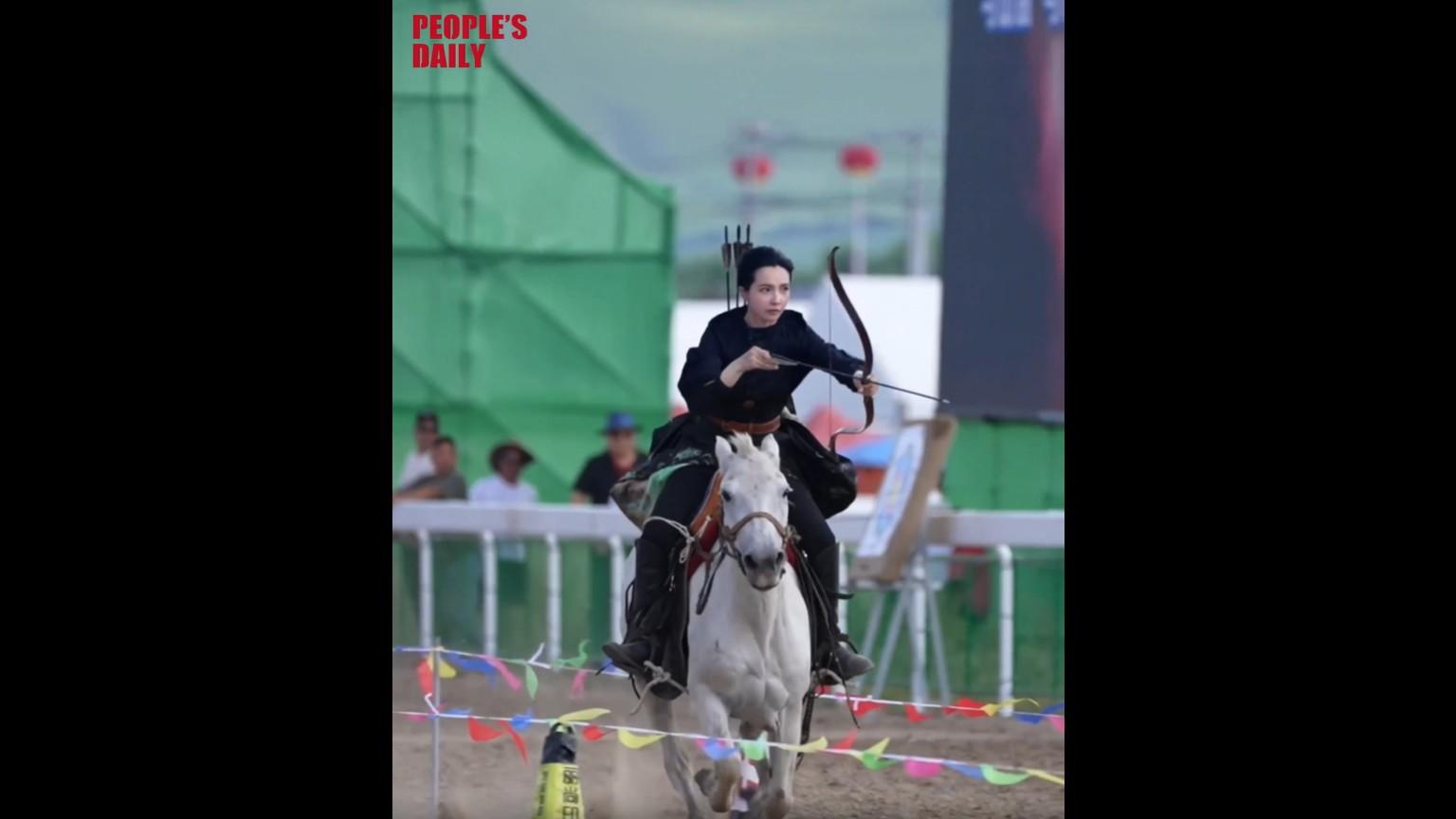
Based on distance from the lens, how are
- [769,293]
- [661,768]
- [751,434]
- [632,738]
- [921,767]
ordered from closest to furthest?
[921,767]
[632,738]
[769,293]
[751,434]
[661,768]

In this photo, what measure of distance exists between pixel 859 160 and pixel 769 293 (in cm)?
922

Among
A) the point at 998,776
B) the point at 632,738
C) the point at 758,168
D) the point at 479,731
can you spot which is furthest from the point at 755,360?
→ the point at 758,168

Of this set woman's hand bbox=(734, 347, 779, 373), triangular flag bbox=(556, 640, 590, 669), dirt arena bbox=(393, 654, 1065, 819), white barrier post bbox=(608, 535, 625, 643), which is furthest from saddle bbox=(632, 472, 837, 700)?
white barrier post bbox=(608, 535, 625, 643)

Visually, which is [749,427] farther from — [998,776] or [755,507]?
[998,776]

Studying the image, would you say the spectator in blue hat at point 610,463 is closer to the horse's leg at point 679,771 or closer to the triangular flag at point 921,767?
the horse's leg at point 679,771

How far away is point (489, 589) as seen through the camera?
13.0 metres

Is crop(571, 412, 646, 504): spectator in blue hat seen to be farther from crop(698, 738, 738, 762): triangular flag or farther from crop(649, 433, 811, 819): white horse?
crop(698, 738, 738, 762): triangular flag

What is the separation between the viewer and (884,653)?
11.9m

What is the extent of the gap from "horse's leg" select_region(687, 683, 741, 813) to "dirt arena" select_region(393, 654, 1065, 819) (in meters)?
0.91

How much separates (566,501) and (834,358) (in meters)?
5.81

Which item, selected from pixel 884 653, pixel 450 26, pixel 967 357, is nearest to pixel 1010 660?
pixel 884 653

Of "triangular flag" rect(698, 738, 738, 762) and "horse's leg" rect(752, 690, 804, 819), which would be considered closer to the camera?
"triangular flag" rect(698, 738, 738, 762)

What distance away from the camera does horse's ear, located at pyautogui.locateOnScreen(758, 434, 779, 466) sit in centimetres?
754

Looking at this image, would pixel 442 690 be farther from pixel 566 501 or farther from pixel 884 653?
pixel 884 653
